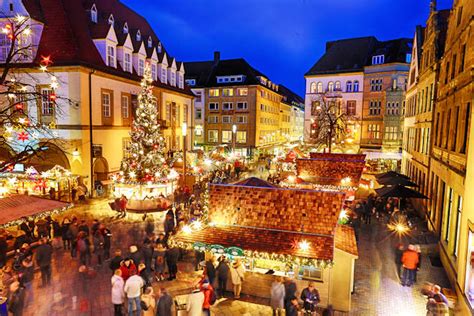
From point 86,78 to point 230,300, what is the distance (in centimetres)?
1987

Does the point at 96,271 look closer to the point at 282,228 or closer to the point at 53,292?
the point at 53,292

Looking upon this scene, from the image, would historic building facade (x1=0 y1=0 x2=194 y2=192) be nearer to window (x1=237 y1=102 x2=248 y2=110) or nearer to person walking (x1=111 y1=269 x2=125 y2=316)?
person walking (x1=111 y1=269 x2=125 y2=316)

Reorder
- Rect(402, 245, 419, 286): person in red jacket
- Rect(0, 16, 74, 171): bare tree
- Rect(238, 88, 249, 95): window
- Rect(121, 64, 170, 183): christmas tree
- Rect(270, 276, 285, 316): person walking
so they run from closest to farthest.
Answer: Rect(270, 276, 285, 316): person walking → Rect(402, 245, 419, 286): person in red jacket → Rect(0, 16, 74, 171): bare tree → Rect(121, 64, 170, 183): christmas tree → Rect(238, 88, 249, 95): window

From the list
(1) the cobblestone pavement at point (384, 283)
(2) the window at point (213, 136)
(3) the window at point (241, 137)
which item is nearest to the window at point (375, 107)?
(3) the window at point (241, 137)

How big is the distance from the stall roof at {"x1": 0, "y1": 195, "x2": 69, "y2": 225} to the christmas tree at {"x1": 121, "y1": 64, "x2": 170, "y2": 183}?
343 inches

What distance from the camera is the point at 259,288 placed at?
11430 millimetres

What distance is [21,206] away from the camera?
13891mm

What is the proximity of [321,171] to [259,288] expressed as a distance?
11.6m

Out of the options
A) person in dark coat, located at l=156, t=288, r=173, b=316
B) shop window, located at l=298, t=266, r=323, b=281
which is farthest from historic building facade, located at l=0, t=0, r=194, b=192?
shop window, located at l=298, t=266, r=323, b=281

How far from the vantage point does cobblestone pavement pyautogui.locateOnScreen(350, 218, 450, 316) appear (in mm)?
10984

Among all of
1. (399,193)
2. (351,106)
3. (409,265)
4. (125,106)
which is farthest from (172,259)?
(351,106)

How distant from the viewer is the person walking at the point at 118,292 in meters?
9.77

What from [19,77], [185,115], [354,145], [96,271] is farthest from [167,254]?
[354,145]

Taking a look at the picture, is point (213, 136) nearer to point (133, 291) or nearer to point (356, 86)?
point (356, 86)
